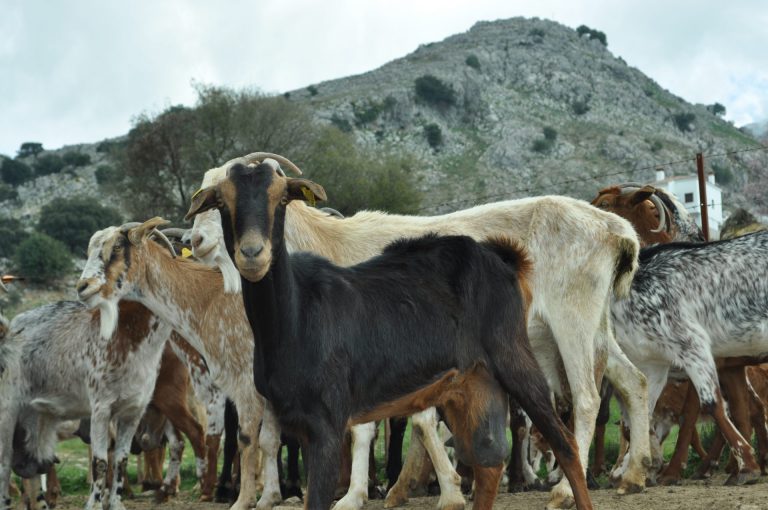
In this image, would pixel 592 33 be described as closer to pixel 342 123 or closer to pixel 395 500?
pixel 342 123

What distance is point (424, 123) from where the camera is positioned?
9488 centimetres

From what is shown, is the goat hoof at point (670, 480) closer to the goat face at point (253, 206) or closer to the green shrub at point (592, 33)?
the goat face at point (253, 206)

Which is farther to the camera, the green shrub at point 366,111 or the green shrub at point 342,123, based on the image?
the green shrub at point 366,111

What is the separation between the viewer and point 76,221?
61.6 meters

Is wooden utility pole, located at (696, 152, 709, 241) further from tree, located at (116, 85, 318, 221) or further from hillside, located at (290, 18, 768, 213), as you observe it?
hillside, located at (290, 18, 768, 213)

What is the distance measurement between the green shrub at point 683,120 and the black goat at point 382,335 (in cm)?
10540

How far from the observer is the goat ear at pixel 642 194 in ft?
35.2

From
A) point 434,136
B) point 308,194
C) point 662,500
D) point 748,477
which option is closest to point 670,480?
point 748,477

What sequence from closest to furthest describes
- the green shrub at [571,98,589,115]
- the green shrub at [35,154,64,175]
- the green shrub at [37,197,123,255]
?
the green shrub at [37,197,123,255] < the green shrub at [35,154,64,175] < the green shrub at [571,98,589,115]

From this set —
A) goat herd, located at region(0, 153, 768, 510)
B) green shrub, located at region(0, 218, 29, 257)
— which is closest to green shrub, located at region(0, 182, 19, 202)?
green shrub, located at region(0, 218, 29, 257)

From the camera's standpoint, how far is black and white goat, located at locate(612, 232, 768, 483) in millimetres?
8977

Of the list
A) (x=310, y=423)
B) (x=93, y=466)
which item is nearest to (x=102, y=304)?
(x=93, y=466)

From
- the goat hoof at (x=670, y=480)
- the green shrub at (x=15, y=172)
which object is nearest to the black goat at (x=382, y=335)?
the goat hoof at (x=670, y=480)

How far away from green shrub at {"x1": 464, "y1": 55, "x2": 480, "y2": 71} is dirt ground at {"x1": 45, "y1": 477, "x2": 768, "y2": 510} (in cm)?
10469
